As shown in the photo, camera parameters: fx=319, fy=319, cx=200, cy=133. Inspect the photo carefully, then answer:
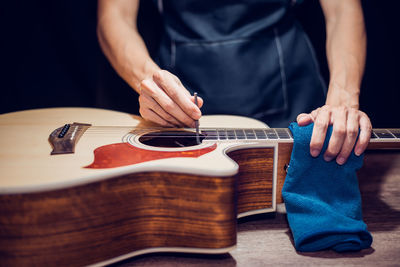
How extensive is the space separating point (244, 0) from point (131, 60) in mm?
411

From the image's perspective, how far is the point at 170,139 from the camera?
2.57ft

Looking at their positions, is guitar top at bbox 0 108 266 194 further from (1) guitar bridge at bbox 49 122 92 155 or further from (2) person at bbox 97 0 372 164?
(2) person at bbox 97 0 372 164

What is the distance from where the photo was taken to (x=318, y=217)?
0.64m

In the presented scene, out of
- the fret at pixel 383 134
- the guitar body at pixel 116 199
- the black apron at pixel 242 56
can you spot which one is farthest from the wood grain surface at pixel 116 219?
the black apron at pixel 242 56

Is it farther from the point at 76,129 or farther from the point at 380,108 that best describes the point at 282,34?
the point at 76,129

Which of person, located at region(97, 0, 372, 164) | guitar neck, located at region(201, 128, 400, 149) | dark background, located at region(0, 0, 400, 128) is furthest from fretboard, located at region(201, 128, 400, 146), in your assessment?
dark background, located at region(0, 0, 400, 128)

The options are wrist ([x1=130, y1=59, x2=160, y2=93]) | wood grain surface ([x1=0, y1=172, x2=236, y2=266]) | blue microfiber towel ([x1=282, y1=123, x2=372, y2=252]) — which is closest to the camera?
wood grain surface ([x1=0, y1=172, x2=236, y2=266])

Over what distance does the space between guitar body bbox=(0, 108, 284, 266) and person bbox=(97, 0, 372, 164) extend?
0.38 metres

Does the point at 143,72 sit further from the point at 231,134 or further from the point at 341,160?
the point at 341,160

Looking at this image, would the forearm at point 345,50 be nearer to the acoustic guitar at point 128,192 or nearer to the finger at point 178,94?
the acoustic guitar at point 128,192

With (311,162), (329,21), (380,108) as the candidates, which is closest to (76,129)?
(311,162)

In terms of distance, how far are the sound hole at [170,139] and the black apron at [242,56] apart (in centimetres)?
33

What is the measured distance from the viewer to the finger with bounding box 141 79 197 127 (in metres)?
0.79

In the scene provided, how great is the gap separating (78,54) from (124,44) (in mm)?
343
